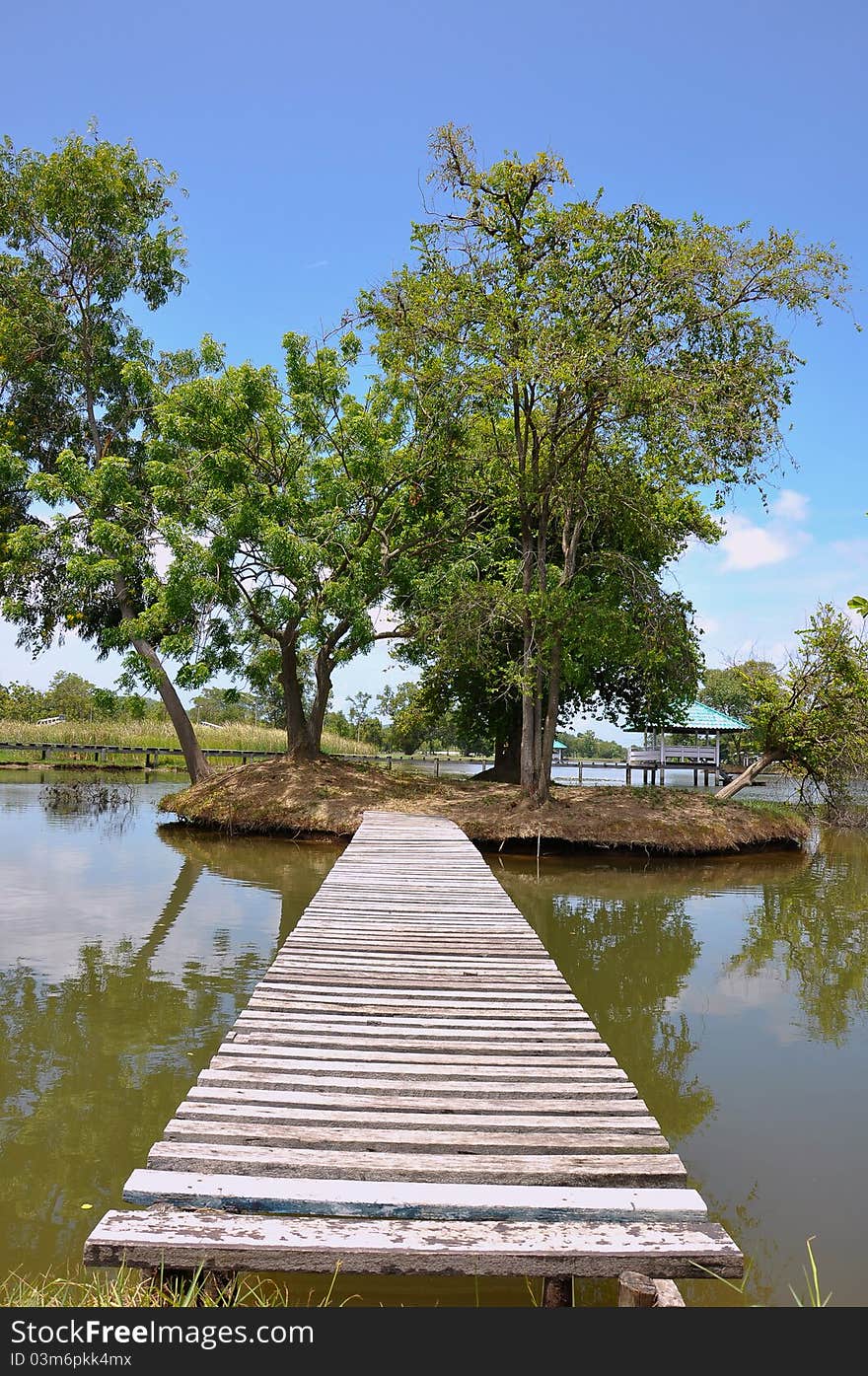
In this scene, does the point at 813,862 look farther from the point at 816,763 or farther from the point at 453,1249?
the point at 453,1249

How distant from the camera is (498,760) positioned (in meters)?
26.7

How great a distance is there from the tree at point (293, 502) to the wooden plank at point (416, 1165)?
48.9 feet

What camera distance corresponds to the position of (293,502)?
1880 centimetres

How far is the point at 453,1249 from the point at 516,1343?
43 cm

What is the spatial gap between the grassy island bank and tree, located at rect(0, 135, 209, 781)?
3165 mm

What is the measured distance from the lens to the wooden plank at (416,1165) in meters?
3.28

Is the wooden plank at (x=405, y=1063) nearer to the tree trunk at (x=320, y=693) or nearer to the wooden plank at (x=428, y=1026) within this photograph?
the wooden plank at (x=428, y=1026)

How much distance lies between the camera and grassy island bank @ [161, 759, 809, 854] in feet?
56.7

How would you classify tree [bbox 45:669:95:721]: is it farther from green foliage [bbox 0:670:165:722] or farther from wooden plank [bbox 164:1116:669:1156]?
wooden plank [bbox 164:1116:669:1156]

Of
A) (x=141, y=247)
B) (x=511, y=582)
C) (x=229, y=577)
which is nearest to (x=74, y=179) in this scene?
(x=141, y=247)

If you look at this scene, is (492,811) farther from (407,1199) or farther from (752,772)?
(407,1199)

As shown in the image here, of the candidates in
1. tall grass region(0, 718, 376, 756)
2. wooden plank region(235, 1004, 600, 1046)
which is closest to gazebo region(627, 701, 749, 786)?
tall grass region(0, 718, 376, 756)

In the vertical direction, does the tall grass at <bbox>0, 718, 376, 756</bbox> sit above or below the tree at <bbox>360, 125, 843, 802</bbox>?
below

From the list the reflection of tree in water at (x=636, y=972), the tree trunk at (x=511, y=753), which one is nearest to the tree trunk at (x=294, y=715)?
the tree trunk at (x=511, y=753)
